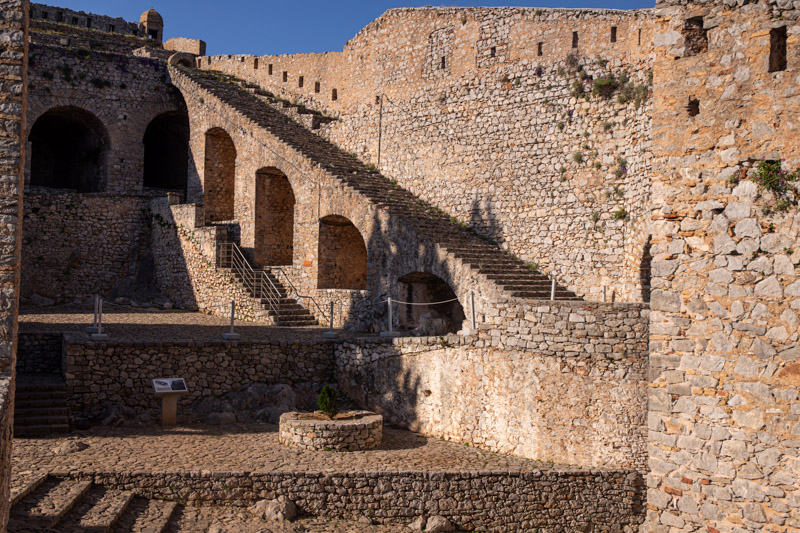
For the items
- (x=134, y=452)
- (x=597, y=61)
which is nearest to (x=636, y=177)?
(x=597, y=61)

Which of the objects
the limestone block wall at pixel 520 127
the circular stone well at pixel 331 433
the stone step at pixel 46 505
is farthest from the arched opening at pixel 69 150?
the stone step at pixel 46 505

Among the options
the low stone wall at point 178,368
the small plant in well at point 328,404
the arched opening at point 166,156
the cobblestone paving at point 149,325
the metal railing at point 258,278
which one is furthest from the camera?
Answer: the arched opening at point 166,156

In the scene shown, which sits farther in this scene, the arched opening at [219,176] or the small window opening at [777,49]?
the arched opening at [219,176]

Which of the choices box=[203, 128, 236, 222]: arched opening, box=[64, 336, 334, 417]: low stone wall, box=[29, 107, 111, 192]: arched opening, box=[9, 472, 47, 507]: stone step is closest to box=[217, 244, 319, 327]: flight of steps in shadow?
box=[64, 336, 334, 417]: low stone wall

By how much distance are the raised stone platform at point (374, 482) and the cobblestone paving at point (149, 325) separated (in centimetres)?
327

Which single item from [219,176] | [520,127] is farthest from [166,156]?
[520,127]

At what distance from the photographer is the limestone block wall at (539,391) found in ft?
32.9

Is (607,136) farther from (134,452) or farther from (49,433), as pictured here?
(49,433)

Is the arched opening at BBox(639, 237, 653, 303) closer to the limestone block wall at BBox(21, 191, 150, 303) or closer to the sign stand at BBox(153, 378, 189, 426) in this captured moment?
the sign stand at BBox(153, 378, 189, 426)

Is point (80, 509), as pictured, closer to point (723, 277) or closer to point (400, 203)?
point (723, 277)

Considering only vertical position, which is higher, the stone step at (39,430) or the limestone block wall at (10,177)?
the limestone block wall at (10,177)

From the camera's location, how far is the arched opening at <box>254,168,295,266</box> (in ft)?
62.6

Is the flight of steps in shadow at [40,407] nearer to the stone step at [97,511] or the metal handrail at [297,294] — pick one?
the stone step at [97,511]

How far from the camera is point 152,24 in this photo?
30.2 meters
